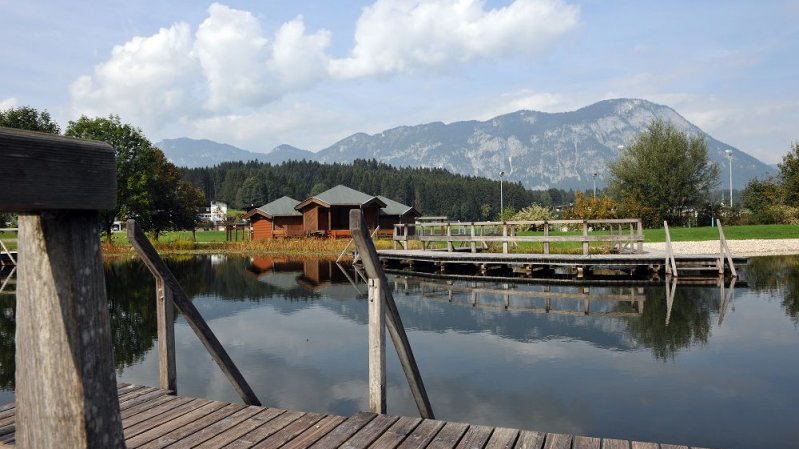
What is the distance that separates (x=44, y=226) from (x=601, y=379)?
959cm

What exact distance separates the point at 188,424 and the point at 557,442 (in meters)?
3.46

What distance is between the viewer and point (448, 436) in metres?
4.85

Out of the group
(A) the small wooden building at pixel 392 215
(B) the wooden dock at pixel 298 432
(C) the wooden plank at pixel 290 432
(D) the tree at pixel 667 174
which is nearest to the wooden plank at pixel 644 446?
(B) the wooden dock at pixel 298 432

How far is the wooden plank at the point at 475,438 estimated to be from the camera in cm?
462

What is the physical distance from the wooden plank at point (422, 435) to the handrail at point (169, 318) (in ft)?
7.39

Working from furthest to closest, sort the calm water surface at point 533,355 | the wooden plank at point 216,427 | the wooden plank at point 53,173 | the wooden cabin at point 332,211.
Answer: the wooden cabin at point 332,211 → the calm water surface at point 533,355 → the wooden plank at point 216,427 → the wooden plank at point 53,173

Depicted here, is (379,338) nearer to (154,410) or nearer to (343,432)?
(343,432)

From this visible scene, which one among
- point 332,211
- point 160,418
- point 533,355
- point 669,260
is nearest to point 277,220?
point 332,211

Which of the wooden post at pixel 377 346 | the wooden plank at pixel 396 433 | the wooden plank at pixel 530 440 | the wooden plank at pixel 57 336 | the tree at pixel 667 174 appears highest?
the tree at pixel 667 174

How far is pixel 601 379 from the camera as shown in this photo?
9453 mm

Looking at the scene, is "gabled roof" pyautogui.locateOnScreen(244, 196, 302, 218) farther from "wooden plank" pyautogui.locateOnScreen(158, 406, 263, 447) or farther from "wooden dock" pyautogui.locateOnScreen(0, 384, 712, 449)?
"wooden plank" pyautogui.locateOnScreen(158, 406, 263, 447)

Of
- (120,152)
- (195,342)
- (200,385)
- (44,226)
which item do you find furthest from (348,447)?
(120,152)

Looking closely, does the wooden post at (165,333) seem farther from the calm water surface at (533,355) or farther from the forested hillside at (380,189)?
the forested hillside at (380,189)

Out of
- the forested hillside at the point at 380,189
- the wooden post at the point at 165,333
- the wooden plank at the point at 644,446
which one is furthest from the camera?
the forested hillside at the point at 380,189
